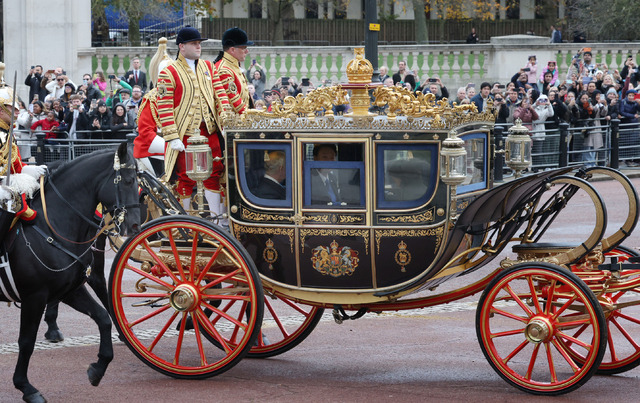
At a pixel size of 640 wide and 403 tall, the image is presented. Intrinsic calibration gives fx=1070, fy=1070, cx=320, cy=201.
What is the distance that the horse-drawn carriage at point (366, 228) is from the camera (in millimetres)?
6852

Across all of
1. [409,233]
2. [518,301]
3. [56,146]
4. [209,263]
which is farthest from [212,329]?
[56,146]

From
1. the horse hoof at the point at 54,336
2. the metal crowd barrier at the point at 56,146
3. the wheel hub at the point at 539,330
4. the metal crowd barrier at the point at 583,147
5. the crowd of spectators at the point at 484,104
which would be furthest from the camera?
the metal crowd barrier at the point at 583,147

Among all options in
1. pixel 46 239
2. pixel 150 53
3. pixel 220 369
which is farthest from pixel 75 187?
pixel 150 53

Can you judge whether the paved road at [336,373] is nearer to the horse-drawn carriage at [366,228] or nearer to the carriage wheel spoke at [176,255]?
the horse-drawn carriage at [366,228]

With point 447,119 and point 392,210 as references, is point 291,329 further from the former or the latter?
point 447,119

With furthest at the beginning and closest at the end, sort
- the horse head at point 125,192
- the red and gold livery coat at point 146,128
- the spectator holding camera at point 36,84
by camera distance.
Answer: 1. the spectator holding camera at point 36,84
2. the red and gold livery coat at point 146,128
3. the horse head at point 125,192

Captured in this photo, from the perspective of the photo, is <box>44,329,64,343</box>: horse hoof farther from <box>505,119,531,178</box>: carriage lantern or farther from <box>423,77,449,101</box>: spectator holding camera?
<box>423,77,449,101</box>: spectator holding camera

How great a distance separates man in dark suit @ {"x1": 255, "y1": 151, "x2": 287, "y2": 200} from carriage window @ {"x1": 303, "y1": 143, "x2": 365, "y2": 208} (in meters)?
0.19

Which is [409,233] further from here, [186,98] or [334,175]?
[186,98]

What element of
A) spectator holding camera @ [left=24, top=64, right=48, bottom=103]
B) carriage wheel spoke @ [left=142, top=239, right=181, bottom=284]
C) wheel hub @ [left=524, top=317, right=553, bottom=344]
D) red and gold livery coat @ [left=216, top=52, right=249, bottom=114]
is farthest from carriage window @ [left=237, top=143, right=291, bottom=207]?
spectator holding camera @ [left=24, top=64, right=48, bottom=103]

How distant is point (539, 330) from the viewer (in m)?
6.54

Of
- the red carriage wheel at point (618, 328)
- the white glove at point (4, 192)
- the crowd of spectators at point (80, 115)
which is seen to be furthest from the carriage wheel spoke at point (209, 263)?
the crowd of spectators at point (80, 115)

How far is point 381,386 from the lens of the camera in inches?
279

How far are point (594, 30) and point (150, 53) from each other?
66.5 ft
